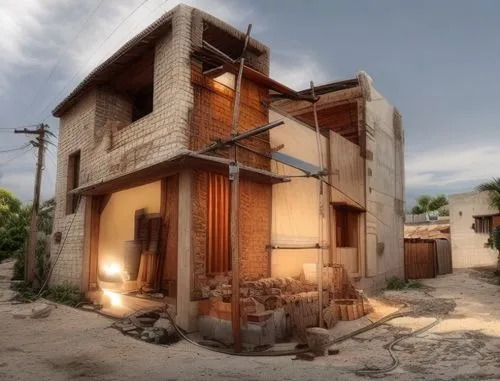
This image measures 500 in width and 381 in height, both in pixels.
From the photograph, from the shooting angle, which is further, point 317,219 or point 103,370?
point 317,219

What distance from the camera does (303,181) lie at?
12.6 meters

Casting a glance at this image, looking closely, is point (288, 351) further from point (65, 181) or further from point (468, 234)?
point (468, 234)

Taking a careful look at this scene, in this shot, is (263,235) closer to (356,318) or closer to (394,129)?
(356,318)

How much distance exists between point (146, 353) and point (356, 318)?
19.0 feet

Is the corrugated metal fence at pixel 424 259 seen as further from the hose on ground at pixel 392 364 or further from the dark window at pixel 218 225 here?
the dark window at pixel 218 225

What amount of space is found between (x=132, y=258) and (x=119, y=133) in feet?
12.2

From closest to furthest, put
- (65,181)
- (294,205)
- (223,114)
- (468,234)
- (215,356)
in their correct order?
(215,356), (223,114), (294,205), (65,181), (468,234)

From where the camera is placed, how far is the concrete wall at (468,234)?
25.8m

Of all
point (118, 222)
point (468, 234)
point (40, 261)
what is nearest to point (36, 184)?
point (40, 261)

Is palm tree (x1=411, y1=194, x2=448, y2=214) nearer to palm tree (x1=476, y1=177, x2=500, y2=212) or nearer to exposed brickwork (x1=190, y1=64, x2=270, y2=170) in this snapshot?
palm tree (x1=476, y1=177, x2=500, y2=212)

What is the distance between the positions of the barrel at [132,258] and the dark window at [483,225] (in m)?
23.6

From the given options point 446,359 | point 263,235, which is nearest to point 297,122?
point 263,235

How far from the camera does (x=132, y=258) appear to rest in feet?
36.7

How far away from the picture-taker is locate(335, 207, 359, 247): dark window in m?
14.8
